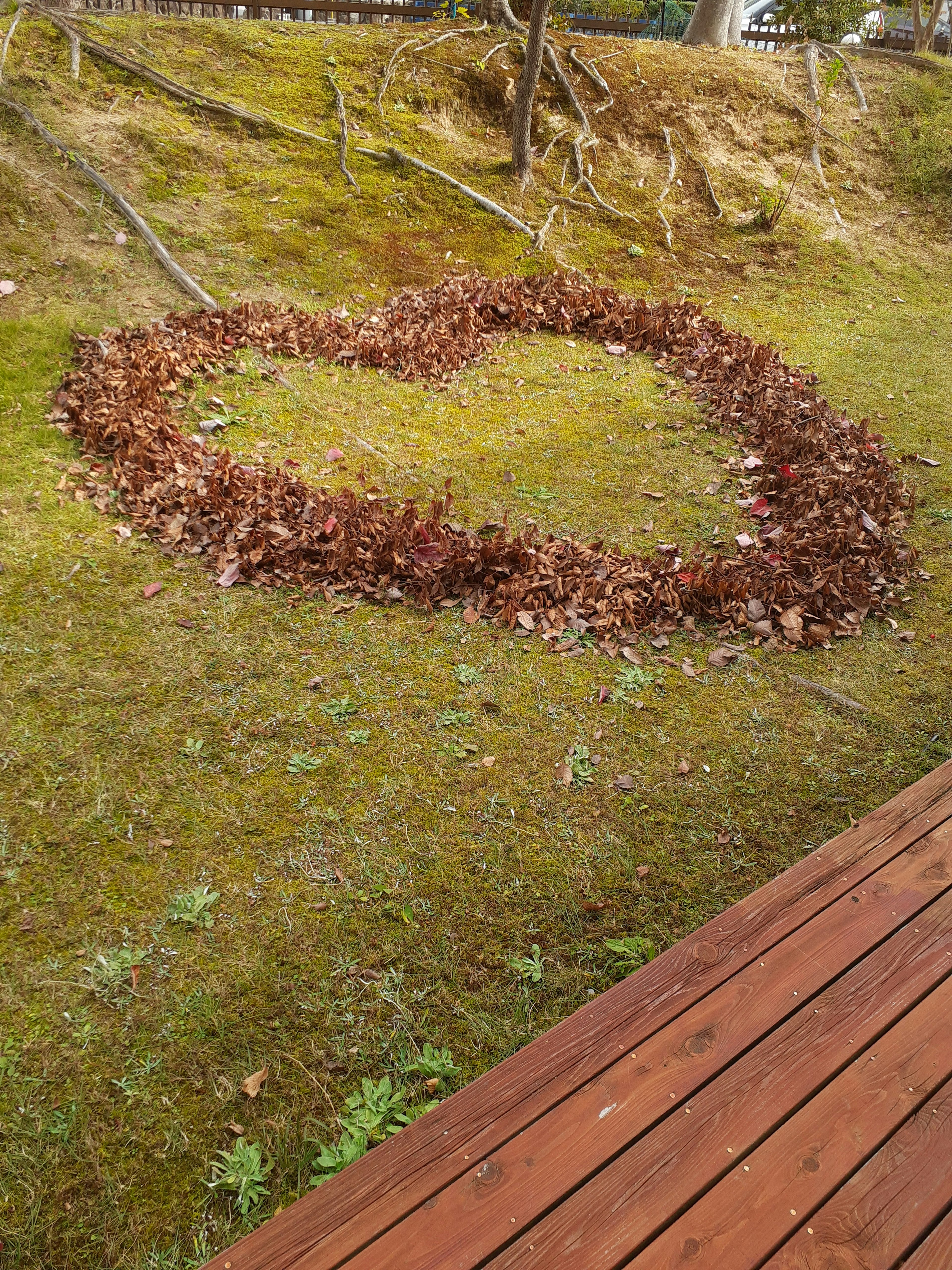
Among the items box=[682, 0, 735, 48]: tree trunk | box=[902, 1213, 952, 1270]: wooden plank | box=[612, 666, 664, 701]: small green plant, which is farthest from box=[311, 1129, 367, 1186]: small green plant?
box=[682, 0, 735, 48]: tree trunk

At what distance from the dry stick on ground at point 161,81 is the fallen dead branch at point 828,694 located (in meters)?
9.16

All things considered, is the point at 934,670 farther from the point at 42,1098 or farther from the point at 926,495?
the point at 42,1098

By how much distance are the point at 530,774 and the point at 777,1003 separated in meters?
1.79

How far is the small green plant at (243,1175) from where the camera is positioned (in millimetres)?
2350

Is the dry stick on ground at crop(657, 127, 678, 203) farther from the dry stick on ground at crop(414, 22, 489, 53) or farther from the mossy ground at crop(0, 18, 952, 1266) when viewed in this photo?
the mossy ground at crop(0, 18, 952, 1266)

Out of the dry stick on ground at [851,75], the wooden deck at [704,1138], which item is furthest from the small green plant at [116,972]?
the dry stick on ground at [851,75]

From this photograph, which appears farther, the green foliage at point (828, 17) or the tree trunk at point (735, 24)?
the green foliage at point (828, 17)

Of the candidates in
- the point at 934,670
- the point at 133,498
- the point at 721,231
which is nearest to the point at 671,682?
the point at 934,670

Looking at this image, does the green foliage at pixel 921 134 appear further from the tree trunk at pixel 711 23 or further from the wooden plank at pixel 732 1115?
the wooden plank at pixel 732 1115

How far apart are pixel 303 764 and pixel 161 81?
948 centimetres

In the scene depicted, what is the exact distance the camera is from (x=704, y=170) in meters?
11.6

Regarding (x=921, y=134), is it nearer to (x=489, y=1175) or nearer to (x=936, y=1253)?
(x=936, y=1253)

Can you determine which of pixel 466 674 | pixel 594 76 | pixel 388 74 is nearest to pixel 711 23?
pixel 594 76

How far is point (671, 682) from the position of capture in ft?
14.3
